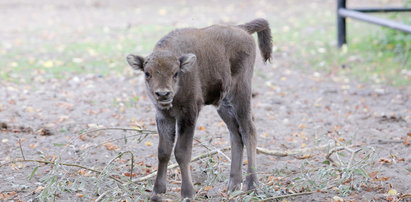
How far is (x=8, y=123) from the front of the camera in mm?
7836

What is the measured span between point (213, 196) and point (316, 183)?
0.89 m

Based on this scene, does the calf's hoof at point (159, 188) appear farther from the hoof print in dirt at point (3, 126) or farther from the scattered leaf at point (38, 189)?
the hoof print in dirt at point (3, 126)

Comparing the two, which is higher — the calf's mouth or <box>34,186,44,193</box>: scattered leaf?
the calf's mouth

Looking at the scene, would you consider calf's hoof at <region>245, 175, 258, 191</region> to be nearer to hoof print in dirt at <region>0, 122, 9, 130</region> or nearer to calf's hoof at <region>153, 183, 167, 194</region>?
calf's hoof at <region>153, 183, 167, 194</region>

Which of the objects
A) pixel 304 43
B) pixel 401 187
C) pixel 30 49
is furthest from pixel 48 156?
pixel 304 43

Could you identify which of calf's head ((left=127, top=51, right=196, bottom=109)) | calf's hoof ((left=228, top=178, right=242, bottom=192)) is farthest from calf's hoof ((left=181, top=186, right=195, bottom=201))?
calf's head ((left=127, top=51, right=196, bottom=109))

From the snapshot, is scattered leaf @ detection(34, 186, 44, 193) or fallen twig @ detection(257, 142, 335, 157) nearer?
scattered leaf @ detection(34, 186, 44, 193)

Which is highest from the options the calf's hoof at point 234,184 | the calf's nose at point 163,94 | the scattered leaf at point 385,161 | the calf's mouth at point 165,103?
the calf's nose at point 163,94

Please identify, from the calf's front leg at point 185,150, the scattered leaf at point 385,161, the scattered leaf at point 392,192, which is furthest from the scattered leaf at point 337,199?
the scattered leaf at point 385,161

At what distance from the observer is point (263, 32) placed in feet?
20.6

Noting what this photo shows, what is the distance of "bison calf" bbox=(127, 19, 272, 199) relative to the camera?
4875 millimetres

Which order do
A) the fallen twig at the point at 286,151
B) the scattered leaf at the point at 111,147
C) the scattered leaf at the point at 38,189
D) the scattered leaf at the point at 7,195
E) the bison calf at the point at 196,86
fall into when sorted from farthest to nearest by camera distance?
the scattered leaf at the point at 111,147 < the fallen twig at the point at 286,151 < the scattered leaf at the point at 38,189 < the scattered leaf at the point at 7,195 < the bison calf at the point at 196,86

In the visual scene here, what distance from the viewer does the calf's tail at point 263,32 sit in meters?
6.16

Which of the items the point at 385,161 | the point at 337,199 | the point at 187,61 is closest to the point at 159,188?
the point at 187,61
